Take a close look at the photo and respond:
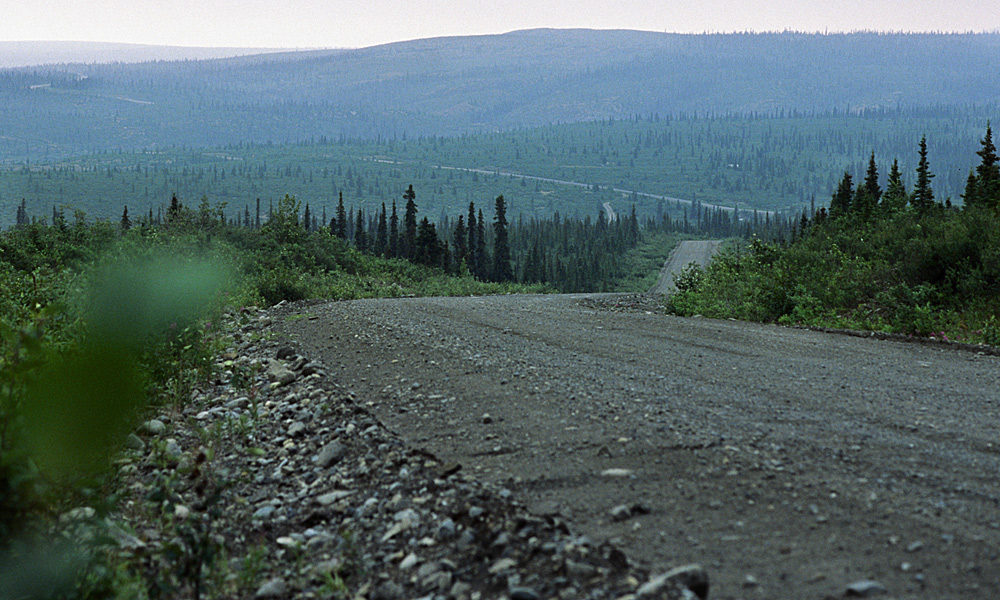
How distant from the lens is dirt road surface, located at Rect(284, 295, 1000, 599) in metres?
3.61

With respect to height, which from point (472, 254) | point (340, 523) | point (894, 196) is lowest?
point (472, 254)

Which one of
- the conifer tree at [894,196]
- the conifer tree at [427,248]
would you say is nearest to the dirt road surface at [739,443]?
the conifer tree at [894,196]

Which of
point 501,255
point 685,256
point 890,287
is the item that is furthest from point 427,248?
point 890,287

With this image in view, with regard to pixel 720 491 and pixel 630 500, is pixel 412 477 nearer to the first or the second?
pixel 630 500

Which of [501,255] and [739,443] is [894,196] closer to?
[739,443]

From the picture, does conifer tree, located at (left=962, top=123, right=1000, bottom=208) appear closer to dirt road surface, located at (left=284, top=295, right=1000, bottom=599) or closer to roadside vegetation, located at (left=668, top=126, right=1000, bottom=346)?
roadside vegetation, located at (left=668, top=126, right=1000, bottom=346)

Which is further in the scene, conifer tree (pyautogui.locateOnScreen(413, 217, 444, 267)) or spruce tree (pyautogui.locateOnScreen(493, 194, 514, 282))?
spruce tree (pyautogui.locateOnScreen(493, 194, 514, 282))

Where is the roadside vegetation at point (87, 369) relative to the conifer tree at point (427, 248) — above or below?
above

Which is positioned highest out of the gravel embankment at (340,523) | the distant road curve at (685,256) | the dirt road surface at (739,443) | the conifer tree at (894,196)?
the conifer tree at (894,196)

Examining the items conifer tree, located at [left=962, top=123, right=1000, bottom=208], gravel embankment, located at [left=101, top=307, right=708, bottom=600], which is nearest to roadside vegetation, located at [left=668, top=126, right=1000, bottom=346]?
gravel embankment, located at [left=101, top=307, right=708, bottom=600]

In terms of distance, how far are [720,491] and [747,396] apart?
94.8 inches

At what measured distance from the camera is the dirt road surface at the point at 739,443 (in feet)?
11.8

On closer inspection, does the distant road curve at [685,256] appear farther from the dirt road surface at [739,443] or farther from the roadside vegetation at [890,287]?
the dirt road surface at [739,443]

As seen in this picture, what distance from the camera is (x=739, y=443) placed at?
514 centimetres
